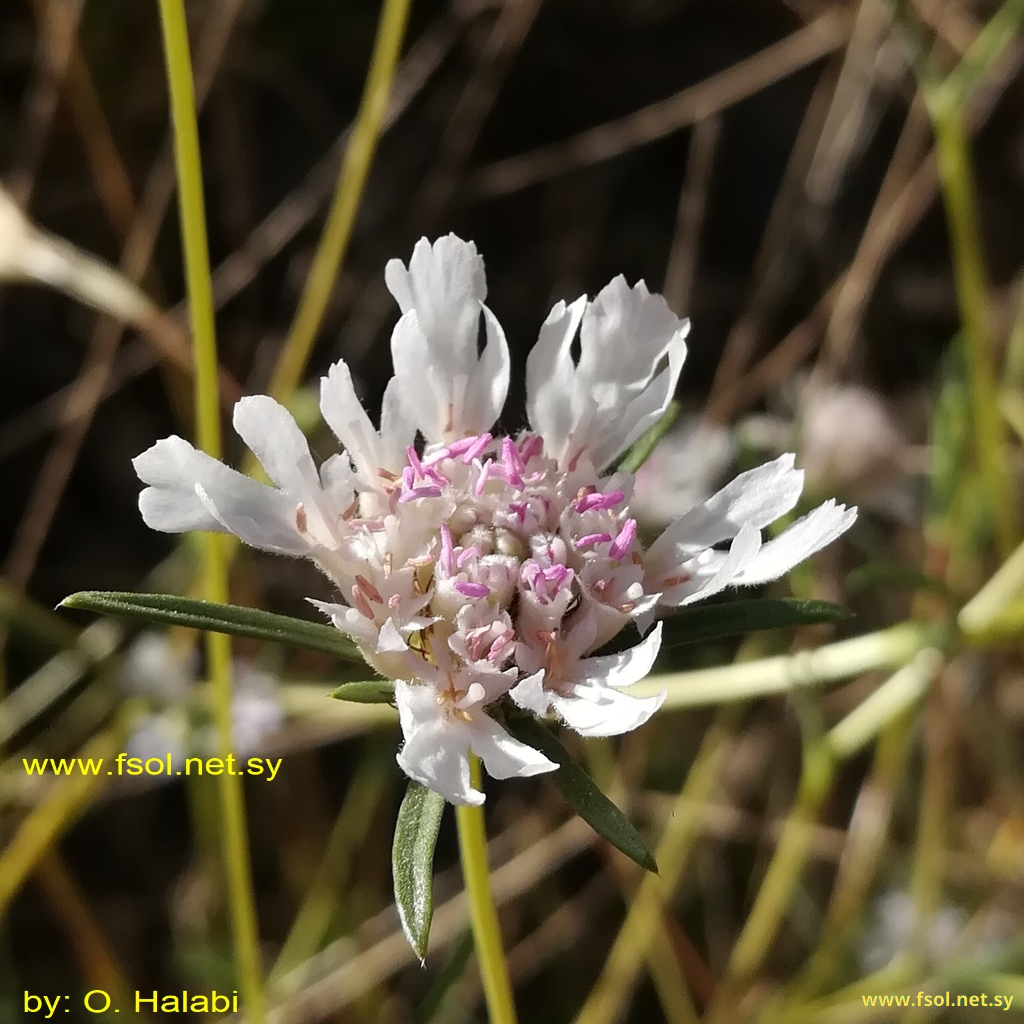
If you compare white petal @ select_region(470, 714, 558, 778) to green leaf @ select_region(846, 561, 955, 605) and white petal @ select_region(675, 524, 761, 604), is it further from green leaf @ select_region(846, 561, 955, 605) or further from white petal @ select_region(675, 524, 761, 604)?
green leaf @ select_region(846, 561, 955, 605)

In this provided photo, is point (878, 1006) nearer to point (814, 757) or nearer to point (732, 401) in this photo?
point (814, 757)

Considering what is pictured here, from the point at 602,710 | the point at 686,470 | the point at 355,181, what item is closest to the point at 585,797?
the point at 602,710

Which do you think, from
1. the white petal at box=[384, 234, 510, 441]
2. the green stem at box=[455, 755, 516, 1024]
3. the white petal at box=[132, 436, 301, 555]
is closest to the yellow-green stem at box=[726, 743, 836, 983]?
the green stem at box=[455, 755, 516, 1024]

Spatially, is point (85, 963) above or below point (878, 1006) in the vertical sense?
above

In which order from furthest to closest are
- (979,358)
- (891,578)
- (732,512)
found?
1. (979,358)
2. (891,578)
3. (732,512)

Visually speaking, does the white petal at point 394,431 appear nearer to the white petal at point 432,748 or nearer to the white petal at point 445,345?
the white petal at point 445,345

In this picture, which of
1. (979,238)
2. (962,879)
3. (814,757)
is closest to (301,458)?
(814,757)

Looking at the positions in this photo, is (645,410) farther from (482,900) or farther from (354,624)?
(482,900)
